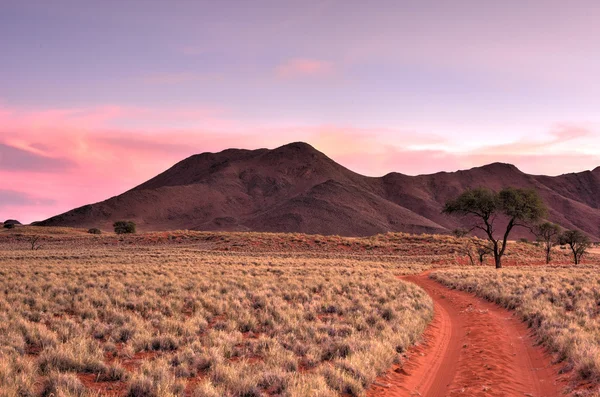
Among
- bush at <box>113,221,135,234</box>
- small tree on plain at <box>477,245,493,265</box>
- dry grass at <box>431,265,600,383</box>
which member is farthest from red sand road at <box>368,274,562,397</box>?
bush at <box>113,221,135,234</box>

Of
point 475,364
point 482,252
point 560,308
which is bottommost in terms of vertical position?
point 482,252

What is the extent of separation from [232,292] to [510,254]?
5359 cm

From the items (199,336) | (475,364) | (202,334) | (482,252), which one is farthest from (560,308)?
(482,252)

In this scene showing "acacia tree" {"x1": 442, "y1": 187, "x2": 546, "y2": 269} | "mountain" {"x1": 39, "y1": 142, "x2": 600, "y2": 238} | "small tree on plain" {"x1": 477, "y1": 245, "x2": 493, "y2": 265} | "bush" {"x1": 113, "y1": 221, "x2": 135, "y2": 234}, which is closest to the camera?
"acacia tree" {"x1": 442, "y1": 187, "x2": 546, "y2": 269}

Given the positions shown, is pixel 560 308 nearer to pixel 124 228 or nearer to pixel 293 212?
pixel 124 228

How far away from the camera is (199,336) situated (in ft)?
37.9

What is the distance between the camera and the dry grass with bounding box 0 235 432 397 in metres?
7.75

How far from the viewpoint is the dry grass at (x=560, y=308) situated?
9625mm

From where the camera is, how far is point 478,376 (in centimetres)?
920

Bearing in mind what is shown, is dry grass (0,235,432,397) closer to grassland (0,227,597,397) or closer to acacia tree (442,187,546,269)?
grassland (0,227,597,397)

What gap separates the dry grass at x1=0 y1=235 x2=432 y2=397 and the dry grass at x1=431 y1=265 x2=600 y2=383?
3449 millimetres

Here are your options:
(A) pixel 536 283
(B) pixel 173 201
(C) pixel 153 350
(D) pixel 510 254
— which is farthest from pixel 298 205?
(C) pixel 153 350

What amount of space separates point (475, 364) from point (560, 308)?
746 cm

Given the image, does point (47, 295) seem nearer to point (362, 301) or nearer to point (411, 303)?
point (362, 301)
